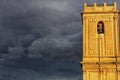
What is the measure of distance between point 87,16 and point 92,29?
1.99 m

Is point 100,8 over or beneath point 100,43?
over

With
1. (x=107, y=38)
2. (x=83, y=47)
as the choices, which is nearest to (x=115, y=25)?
(x=107, y=38)

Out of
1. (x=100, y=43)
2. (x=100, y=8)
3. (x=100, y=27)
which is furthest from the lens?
(x=100, y=8)

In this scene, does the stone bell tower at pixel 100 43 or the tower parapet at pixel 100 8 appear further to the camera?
the tower parapet at pixel 100 8

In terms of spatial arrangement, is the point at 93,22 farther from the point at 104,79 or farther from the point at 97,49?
the point at 104,79

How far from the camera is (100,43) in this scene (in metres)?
52.4

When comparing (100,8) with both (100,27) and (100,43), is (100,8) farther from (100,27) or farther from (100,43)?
(100,43)

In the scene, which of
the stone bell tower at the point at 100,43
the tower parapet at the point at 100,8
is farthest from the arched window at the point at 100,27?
the tower parapet at the point at 100,8

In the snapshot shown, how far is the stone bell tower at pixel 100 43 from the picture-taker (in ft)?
167

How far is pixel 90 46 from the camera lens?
2061 inches

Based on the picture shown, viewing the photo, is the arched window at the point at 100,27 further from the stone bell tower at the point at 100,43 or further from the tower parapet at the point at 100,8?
the tower parapet at the point at 100,8

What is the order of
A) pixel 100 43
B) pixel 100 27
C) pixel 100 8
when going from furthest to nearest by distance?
pixel 100 8 → pixel 100 27 → pixel 100 43

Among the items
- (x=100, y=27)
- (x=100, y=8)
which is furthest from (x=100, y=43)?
(x=100, y=8)

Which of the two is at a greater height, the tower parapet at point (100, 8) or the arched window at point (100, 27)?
the tower parapet at point (100, 8)
